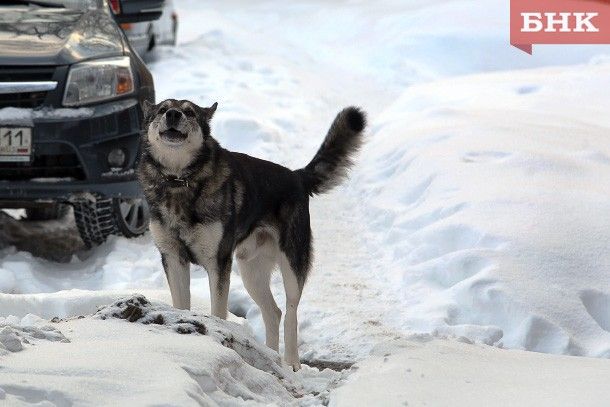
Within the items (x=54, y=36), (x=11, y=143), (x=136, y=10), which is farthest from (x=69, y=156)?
(x=136, y=10)

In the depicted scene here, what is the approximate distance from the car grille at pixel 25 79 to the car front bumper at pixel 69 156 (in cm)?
8

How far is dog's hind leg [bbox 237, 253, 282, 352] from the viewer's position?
6.62m

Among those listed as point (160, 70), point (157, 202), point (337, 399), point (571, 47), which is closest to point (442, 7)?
point (571, 47)

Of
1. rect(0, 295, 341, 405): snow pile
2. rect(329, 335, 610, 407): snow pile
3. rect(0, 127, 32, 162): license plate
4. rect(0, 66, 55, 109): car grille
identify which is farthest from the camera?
rect(0, 66, 55, 109): car grille

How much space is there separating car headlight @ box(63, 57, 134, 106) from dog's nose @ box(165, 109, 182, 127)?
6.48 ft

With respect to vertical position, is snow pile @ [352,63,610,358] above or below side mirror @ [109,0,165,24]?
below

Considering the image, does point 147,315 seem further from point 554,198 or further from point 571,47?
point 571,47

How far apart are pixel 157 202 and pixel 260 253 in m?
0.62

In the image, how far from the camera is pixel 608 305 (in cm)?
698

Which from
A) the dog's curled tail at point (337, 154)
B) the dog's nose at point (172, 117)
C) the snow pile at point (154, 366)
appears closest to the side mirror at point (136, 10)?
the dog's curled tail at point (337, 154)

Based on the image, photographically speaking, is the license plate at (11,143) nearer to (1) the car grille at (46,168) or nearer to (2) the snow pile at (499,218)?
(1) the car grille at (46,168)

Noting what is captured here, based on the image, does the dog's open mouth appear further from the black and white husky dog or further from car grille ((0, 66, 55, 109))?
car grille ((0, 66, 55, 109))

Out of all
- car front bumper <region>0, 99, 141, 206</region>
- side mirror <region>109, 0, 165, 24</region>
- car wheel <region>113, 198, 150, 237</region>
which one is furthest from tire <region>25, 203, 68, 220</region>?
car front bumper <region>0, 99, 141, 206</region>

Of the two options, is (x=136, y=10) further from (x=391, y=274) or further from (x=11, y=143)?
(x=391, y=274)
